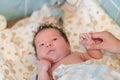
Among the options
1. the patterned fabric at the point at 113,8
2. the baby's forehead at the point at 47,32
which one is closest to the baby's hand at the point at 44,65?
the baby's forehead at the point at 47,32

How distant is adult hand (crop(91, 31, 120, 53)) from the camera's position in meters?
1.40

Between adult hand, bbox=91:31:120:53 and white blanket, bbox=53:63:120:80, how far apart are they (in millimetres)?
141

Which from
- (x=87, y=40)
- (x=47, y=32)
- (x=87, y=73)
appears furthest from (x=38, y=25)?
(x=87, y=73)

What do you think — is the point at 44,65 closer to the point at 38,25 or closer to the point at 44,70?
the point at 44,70

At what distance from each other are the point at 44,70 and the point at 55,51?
0.14 m

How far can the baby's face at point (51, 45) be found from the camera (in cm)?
148

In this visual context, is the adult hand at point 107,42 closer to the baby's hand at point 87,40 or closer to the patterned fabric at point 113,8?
the baby's hand at point 87,40

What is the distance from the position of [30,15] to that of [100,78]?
2.76ft

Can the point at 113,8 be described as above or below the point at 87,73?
above

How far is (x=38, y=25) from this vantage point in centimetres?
171

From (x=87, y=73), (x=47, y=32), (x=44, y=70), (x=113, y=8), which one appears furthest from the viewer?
(x=113, y=8)

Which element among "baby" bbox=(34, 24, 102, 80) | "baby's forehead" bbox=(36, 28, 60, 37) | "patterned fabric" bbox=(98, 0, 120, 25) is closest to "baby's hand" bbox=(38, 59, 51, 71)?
"baby" bbox=(34, 24, 102, 80)

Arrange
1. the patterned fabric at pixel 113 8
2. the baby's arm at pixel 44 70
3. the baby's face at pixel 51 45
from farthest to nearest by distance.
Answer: the patterned fabric at pixel 113 8 → the baby's face at pixel 51 45 → the baby's arm at pixel 44 70

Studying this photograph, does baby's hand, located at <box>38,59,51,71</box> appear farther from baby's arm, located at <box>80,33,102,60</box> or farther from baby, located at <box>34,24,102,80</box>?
baby's arm, located at <box>80,33,102,60</box>
